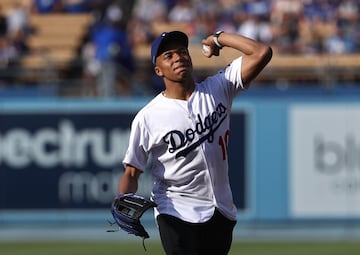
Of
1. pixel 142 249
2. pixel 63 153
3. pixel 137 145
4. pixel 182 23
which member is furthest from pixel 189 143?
pixel 182 23

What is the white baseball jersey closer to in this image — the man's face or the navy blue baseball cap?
the man's face

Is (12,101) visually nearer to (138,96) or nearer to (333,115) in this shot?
(138,96)

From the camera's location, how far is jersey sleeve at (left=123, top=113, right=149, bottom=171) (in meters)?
7.87

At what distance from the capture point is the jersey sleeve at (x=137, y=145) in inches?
310

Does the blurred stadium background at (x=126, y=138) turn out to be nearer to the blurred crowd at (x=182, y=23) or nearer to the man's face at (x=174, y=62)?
the blurred crowd at (x=182, y=23)

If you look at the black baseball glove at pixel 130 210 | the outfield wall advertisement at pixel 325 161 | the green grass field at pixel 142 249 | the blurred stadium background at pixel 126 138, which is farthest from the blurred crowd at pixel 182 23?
the black baseball glove at pixel 130 210

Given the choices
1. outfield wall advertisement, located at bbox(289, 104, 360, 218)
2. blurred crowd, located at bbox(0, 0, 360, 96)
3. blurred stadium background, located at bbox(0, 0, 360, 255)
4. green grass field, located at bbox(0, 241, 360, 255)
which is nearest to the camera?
green grass field, located at bbox(0, 241, 360, 255)

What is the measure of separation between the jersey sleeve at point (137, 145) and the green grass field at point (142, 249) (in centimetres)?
695

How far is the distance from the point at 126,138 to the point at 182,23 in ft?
13.5

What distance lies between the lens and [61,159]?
19.0 metres

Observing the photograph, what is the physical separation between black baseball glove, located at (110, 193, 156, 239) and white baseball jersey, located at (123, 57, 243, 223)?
198 mm

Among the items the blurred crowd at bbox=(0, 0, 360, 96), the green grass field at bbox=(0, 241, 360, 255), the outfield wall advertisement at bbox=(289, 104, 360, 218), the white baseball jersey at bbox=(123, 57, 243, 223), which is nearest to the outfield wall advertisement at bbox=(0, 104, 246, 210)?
the blurred crowd at bbox=(0, 0, 360, 96)

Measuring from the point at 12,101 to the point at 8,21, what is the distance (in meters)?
3.56

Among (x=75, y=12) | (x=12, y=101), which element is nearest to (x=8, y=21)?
(x=75, y=12)
